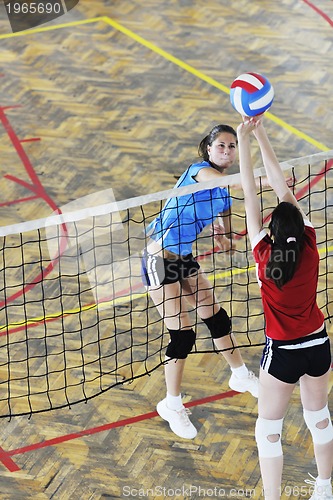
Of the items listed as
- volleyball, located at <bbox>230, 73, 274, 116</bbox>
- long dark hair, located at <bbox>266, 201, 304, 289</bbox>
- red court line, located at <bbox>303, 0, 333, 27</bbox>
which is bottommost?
red court line, located at <bbox>303, 0, 333, 27</bbox>

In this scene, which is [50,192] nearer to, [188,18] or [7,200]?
[7,200]

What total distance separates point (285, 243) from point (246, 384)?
212cm

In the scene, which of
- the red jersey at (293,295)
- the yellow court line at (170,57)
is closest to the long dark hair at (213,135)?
the red jersey at (293,295)

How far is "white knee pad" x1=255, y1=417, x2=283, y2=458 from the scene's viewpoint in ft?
17.4

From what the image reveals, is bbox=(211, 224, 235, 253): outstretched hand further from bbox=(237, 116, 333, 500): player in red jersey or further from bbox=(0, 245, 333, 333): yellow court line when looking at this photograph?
bbox=(0, 245, 333, 333): yellow court line

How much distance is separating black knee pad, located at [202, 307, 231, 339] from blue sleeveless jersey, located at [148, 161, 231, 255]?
58 cm

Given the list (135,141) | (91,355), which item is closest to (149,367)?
(91,355)

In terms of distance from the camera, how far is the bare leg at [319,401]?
5266mm

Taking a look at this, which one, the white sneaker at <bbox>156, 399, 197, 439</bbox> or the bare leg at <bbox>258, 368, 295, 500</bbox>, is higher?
the bare leg at <bbox>258, 368, 295, 500</bbox>

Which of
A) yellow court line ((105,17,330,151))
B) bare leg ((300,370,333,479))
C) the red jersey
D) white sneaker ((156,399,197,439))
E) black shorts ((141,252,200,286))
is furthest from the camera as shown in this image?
yellow court line ((105,17,330,151))

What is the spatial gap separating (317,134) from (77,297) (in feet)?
11.4

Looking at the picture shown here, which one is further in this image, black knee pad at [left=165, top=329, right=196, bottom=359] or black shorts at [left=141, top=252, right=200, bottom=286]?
black knee pad at [left=165, top=329, right=196, bottom=359]

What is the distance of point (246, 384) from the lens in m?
6.68

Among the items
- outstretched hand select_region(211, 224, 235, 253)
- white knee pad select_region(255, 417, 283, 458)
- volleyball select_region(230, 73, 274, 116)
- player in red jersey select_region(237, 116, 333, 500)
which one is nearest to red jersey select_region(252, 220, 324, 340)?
player in red jersey select_region(237, 116, 333, 500)
